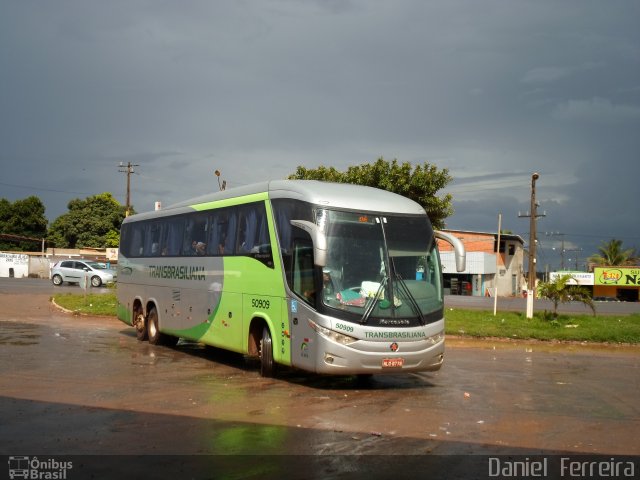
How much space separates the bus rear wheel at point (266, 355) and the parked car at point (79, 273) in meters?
34.6

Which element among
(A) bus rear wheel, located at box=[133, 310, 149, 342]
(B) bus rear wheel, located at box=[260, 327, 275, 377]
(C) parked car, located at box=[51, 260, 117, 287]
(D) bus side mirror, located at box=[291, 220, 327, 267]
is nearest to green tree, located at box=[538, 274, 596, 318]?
(A) bus rear wheel, located at box=[133, 310, 149, 342]

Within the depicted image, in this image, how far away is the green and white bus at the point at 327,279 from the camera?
11086mm

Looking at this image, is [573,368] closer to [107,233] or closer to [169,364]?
[169,364]

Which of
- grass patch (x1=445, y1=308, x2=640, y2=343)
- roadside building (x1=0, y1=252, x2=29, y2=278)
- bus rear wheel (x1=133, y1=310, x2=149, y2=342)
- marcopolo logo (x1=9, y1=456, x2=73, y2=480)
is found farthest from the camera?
roadside building (x1=0, y1=252, x2=29, y2=278)

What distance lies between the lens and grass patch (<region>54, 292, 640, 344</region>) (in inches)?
871

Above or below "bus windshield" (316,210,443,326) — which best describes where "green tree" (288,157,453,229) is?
above

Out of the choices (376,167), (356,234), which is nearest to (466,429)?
(356,234)

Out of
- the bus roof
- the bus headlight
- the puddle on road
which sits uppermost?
the bus roof

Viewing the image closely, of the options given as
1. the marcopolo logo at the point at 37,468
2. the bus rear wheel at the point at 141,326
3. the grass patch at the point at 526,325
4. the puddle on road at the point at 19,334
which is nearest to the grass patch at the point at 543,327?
the grass patch at the point at 526,325

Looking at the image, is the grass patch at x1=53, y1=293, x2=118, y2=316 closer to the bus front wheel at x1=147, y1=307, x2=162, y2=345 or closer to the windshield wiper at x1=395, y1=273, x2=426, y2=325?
the bus front wheel at x1=147, y1=307, x2=162, y2=345

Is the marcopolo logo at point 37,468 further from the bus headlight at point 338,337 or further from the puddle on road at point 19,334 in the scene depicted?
the puddle on road at point 19,334

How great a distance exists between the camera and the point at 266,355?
12766 mm

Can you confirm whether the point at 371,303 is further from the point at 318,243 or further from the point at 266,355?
the point at 266,355

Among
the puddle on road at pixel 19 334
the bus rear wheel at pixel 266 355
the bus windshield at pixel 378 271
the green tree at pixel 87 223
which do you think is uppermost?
the green tree at pixel 87 223
